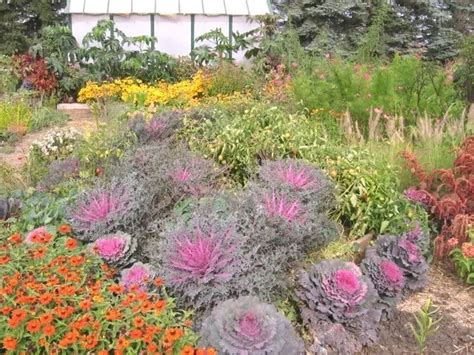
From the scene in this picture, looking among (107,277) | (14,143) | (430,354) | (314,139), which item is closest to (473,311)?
(430,354)

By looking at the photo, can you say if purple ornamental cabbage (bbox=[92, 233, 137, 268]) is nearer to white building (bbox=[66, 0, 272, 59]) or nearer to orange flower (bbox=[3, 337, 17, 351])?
orange flower (bbox=[3, 337, 17, 351])

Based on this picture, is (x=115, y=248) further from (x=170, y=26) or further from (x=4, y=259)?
(x=170, y=26)

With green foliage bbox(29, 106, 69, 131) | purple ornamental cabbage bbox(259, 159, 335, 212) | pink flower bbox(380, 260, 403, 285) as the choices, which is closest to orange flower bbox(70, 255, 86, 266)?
purple ornamental cabbage bbox(259, 159, 335, 212)

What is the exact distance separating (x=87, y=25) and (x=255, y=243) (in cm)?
864

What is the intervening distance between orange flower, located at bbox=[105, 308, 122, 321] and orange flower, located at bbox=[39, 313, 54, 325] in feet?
0.80

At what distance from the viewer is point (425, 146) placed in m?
5.37

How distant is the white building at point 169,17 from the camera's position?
1086 cm

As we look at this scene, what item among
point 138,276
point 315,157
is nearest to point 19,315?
point 138,276

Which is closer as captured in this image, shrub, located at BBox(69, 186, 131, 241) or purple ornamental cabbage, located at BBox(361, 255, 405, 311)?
shrub, located at BBox(69, 186, 131, 241)

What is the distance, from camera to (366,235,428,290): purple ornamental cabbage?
3953 mm

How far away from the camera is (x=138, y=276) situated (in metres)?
3.22

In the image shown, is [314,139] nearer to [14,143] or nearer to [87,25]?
[14,143]

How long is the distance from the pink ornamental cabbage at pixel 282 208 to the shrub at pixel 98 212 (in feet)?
2.91

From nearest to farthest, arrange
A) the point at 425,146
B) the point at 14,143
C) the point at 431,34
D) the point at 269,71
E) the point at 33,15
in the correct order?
the point at 425,146 → the point at 14,143 → the point at 269,71 → the point at 33,15 → the point at 431,34
